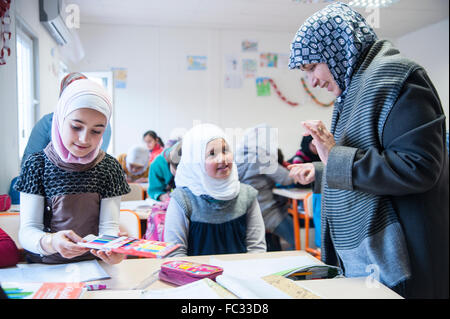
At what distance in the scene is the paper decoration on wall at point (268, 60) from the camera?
3.56 feet

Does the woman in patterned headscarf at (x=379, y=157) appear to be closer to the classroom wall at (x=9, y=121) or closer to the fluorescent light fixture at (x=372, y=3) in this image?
the fluorescent light fixture at (x=372, y=3)

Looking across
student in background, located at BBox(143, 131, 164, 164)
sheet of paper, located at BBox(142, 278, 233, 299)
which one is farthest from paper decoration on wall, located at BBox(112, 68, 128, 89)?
sheet of paper, located at BBox(142, 278, 233, 299)

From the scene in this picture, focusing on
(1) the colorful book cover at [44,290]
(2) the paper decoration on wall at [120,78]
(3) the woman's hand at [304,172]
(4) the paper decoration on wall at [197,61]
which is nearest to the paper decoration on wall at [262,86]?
(4) the paper decoration on wall at [197,61]

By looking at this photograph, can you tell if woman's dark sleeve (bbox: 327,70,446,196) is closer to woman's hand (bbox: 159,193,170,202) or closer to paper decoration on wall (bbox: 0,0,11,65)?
woman's hand (bbox: 159,193,170,202)

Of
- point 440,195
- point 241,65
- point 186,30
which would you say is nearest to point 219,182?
point 241,65

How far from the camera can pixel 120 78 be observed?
108 centimetres

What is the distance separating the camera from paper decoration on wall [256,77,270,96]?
44.0 inches

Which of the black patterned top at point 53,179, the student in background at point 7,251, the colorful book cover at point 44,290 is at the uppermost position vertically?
the black patterned top at point 53,179

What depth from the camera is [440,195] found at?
80 centimetres

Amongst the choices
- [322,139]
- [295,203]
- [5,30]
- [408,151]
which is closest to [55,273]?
[5,30]

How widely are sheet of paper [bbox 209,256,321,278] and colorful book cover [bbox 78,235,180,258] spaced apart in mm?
205

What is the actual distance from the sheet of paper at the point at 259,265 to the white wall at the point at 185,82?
1.29 feet
